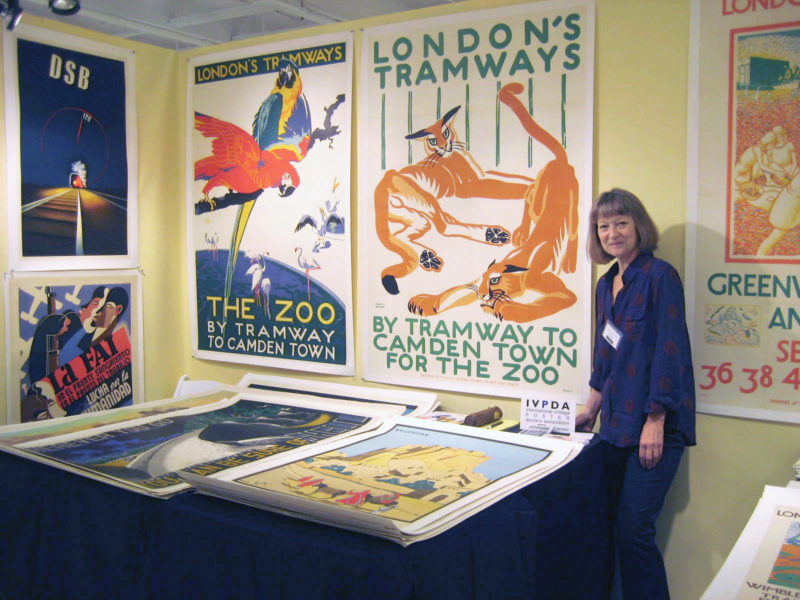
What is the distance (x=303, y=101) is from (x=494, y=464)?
1913 millimetres

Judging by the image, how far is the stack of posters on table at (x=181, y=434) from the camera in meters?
1.98

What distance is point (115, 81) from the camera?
328cm

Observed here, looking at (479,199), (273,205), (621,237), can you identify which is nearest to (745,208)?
(621,237)

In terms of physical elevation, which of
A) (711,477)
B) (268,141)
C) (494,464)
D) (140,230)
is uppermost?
(268,141)

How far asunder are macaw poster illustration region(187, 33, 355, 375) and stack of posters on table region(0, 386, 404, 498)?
1.37 feet

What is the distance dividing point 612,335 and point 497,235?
2.07 ft

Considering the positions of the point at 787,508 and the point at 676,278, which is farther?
the point at 676,278

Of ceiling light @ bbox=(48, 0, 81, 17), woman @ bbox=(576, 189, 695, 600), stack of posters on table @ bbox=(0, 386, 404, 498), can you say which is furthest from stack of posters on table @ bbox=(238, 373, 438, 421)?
ceiling light @ bbox=(48, 0, 81, 17)

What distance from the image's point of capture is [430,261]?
289 centimetres

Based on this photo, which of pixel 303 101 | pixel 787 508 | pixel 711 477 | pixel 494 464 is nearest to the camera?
pixel 787 508

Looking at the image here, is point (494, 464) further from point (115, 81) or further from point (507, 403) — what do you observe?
point (115, 81)

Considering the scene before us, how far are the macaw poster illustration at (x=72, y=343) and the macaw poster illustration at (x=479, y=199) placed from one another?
1.17m

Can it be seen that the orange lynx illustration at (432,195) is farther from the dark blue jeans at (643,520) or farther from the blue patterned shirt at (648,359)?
the dark blue jeans at (643,520)

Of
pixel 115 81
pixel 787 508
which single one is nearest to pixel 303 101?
pixel 115 81
